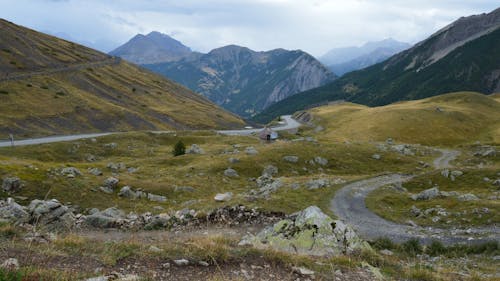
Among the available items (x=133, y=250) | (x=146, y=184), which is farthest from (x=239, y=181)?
(x=133, y=250)

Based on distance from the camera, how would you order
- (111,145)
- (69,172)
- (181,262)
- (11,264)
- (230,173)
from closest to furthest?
1. (11,264)
2. (181,262)
3. (69,172)
4. (230,173)
5. (111,145)

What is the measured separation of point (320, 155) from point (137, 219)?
48.4m

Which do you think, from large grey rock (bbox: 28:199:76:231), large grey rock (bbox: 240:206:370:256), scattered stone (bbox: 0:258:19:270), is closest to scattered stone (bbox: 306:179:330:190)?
large grey rock (bbox: 240:206:370:256)

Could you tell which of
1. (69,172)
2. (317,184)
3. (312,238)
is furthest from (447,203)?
(69,172)

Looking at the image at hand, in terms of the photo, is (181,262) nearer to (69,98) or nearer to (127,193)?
(127,193)

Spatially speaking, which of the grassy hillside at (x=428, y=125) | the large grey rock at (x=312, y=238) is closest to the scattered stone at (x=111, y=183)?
the large grey rock at (x=312, y=238)

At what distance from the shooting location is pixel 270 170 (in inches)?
2363

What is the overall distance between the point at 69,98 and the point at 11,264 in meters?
137

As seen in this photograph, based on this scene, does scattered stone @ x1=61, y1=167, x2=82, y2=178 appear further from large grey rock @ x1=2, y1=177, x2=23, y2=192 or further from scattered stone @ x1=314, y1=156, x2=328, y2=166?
scattered stone @ x1=314, y1=156, x2=328, y2=166

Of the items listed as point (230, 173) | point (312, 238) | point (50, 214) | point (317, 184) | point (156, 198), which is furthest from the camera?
point (230, 173)

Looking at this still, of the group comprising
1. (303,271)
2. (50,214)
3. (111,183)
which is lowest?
(111,183)

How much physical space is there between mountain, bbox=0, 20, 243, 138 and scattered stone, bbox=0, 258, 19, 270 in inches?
3680

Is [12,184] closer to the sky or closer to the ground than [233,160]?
closer to the sky

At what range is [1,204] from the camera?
95.1ft
